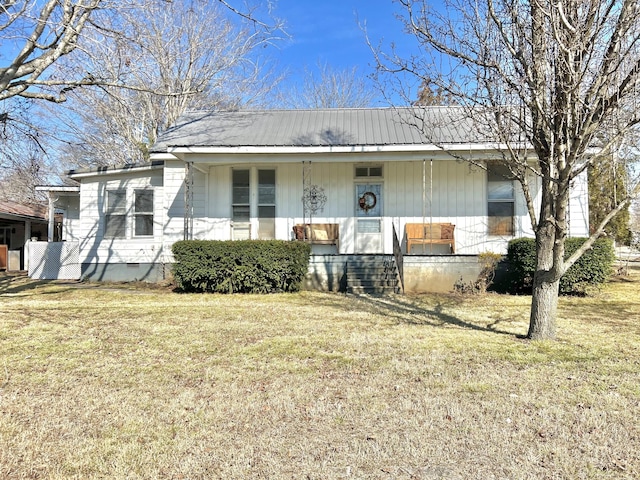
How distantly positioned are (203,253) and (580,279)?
847cm

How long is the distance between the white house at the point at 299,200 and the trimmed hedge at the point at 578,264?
1.78m

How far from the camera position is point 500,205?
11.6m

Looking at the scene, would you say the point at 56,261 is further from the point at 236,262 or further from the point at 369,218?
the point at 369,218

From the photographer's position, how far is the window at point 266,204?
12047 mm

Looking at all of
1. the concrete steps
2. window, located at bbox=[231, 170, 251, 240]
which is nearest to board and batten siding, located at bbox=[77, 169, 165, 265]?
window, located at bbox=[231, 170, 251, 240]

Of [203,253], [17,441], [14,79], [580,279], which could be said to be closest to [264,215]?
[203,253]

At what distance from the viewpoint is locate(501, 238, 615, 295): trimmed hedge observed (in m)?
9.19

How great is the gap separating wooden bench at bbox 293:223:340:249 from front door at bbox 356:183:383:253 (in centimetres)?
65

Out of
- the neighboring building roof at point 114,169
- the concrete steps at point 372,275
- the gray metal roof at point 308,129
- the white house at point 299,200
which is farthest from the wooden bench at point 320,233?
the neighboring building roof at point 114,169

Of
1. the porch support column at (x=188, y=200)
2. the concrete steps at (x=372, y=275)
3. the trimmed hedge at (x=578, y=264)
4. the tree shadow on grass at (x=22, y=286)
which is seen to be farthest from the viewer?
the porch support column at (x=188, y=200)

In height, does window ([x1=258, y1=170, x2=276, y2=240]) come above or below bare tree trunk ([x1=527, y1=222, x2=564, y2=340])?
above

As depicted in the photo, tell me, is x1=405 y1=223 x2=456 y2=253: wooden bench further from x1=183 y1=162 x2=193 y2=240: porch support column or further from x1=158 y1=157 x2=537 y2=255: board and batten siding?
x1=183 y1=162 x2=193 y2=240: porch support column

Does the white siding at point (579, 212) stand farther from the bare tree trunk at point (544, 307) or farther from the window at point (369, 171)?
the bare tree trunk at point (544, 307)

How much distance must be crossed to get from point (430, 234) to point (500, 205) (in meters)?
2.35
